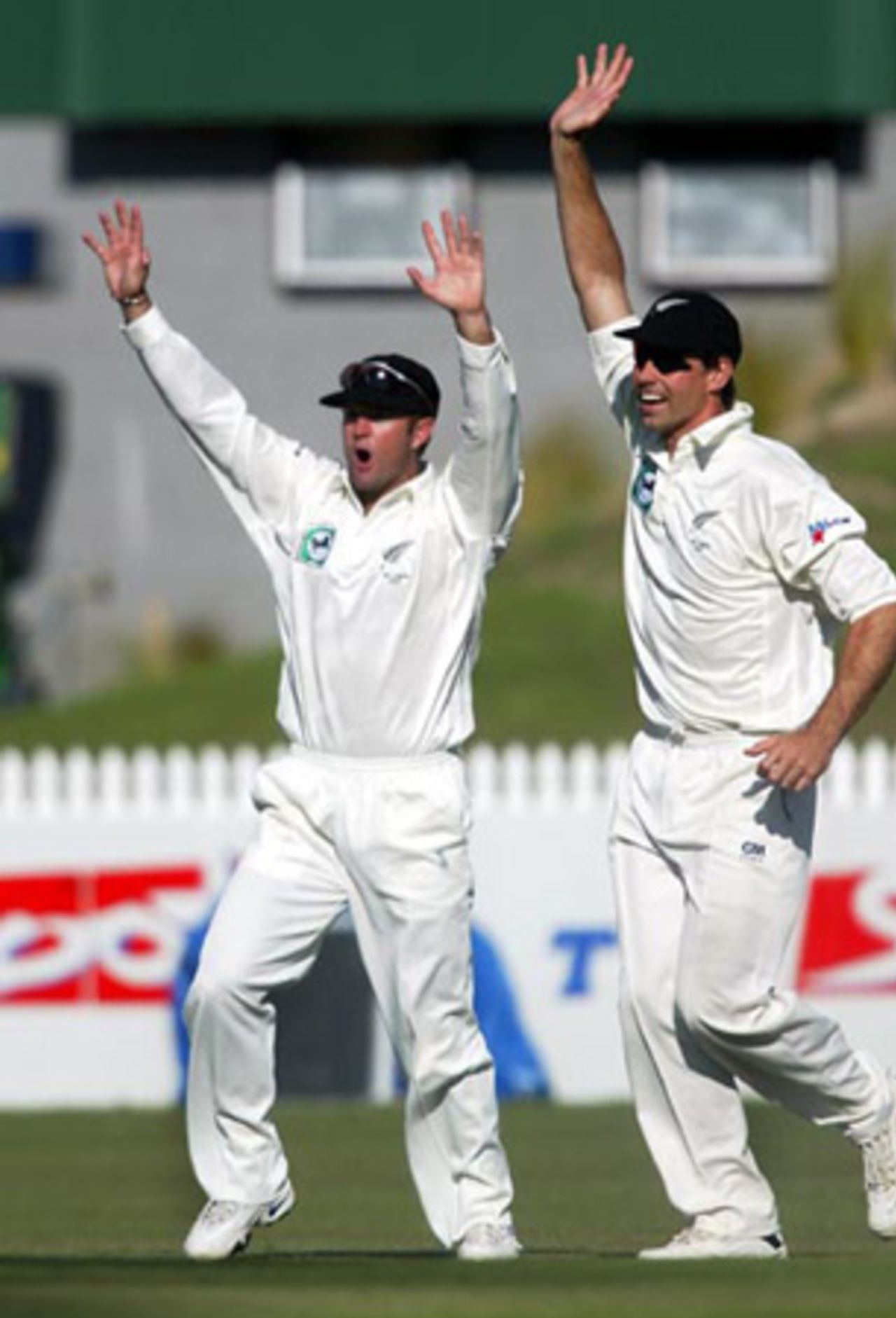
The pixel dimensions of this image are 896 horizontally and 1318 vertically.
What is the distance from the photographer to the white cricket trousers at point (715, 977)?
863cm

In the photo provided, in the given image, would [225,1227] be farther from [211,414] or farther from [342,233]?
[342,233]

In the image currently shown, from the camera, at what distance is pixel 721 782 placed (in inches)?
340

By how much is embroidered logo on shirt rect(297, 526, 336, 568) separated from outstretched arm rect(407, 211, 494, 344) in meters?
0.52

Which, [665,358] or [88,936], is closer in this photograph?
[665,358]

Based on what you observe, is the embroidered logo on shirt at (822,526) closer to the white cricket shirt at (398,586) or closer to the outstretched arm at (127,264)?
the white cricket shirt at (398,586)

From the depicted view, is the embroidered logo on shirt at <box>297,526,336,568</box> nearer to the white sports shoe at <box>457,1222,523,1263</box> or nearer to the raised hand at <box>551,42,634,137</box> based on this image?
the raised hand at <box>551,42,634,137</box>

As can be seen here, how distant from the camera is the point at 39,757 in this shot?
1600cm

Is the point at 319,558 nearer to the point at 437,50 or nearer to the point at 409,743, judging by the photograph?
the point at 409,743

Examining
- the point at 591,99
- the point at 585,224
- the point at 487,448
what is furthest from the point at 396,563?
the point at 591,99

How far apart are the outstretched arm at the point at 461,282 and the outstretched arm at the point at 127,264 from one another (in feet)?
2.17

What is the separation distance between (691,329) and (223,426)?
1.09 m

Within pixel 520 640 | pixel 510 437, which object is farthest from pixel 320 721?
pixel 520 640

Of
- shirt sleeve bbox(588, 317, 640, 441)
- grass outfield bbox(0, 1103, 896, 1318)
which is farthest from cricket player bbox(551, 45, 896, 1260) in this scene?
grass outfield bbox(0, 1103, 896, 1318)

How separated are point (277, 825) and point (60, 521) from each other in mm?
15806
